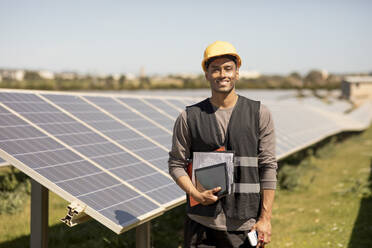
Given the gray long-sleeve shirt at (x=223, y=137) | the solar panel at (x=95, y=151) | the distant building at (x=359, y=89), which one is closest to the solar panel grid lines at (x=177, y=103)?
the solar panel at (x=95, y=151)

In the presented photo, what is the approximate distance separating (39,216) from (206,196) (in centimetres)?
346

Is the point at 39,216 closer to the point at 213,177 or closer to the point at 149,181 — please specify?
the point at 149,181

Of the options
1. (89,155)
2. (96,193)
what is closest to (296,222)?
(89,155)

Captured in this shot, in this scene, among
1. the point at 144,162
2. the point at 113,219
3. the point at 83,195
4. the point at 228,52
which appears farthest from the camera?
the point at 144,162

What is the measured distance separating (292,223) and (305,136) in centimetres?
671

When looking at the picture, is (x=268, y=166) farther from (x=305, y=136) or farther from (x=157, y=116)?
(x=305, y=136)

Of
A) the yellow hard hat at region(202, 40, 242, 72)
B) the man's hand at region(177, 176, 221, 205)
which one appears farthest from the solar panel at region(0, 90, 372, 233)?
the yellow hard hat at region(202, 40, 242, 72)

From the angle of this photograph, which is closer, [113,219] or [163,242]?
[113,219]

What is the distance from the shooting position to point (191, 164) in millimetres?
3574

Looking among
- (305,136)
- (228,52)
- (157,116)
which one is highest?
(228,52)

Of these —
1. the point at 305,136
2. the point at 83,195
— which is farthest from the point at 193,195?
the point at 305,136

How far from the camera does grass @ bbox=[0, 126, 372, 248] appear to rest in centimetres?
885

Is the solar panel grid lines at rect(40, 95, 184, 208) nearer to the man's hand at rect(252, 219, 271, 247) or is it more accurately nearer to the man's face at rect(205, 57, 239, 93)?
the man's hand at rect(252, 219, 271, 247)

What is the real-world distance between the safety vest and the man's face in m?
0.20
